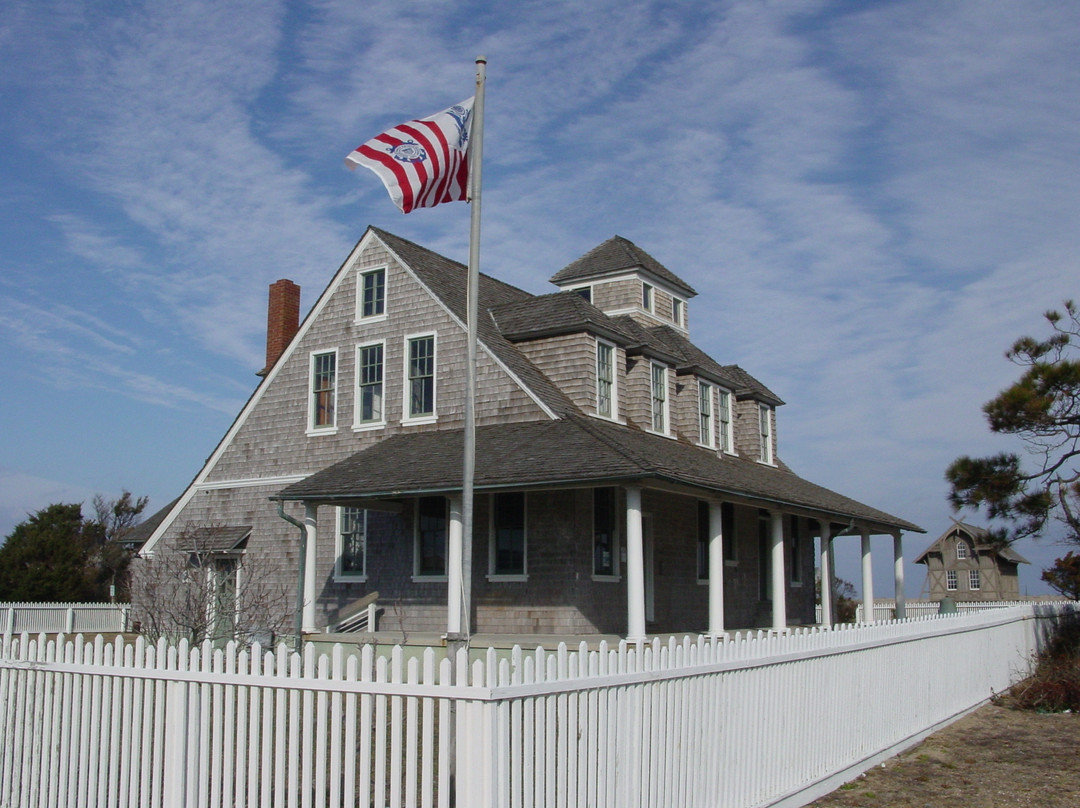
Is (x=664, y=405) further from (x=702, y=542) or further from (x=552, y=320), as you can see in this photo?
(x=552, y=320)

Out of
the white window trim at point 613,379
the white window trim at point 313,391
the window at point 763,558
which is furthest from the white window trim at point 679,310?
the white window trim at point 313,391

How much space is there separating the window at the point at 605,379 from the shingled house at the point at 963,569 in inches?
1459

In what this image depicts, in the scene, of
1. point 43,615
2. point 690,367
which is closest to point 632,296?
point 690,367

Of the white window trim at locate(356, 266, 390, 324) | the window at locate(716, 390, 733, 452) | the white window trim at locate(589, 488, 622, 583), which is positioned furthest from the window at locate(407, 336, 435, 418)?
the window at locate(716, 390, 733, 452)

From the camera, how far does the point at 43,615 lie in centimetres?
2878

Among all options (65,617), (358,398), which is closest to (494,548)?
(358,398)

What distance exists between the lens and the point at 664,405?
2239 cm

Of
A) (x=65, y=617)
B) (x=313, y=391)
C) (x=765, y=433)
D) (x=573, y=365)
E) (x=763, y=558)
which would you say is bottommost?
(x=65, y=617)

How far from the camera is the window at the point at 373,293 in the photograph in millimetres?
21578

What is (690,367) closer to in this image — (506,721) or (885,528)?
(885,528)

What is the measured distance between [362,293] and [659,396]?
21.8ft

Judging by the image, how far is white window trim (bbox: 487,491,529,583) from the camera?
58.7 feet

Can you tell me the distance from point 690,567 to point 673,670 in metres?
14.4

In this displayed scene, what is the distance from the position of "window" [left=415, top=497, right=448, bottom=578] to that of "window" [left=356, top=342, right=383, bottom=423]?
282 cm
